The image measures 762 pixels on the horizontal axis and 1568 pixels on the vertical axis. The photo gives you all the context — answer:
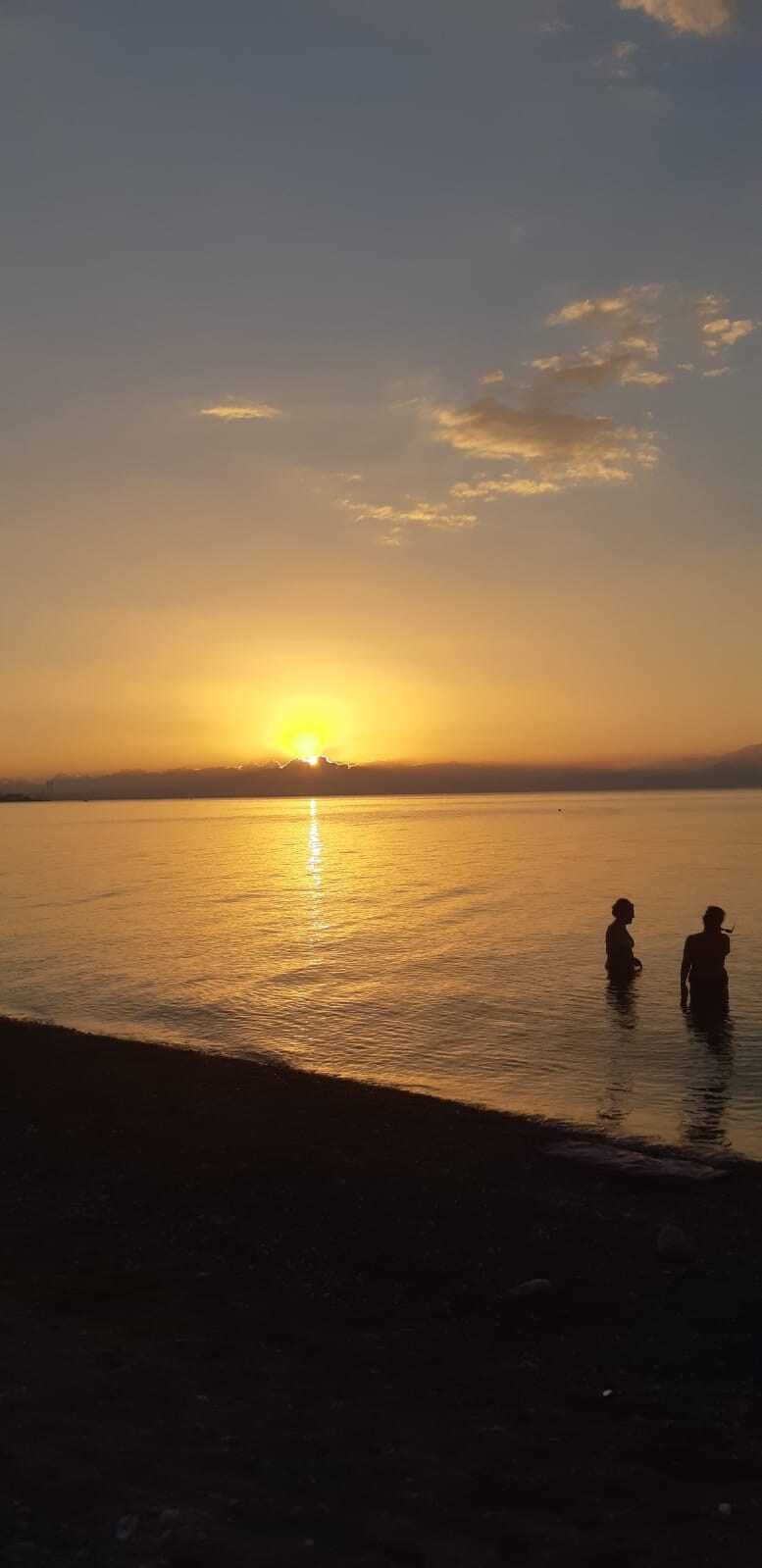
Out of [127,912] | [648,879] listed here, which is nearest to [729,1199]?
[127,912]

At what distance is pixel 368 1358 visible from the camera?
26.1ft

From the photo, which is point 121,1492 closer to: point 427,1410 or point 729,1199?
point 427,1410

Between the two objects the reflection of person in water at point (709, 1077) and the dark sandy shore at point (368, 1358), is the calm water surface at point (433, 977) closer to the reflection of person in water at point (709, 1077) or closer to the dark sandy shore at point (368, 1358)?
the reflection of person in water at point (709, 1077)

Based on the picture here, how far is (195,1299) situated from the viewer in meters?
8.95

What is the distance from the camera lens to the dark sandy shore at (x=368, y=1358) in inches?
226

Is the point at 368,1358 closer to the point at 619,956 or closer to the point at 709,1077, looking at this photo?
the point at 709,1077

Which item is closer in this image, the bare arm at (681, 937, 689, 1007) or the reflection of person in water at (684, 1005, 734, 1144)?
the reflection of person in water at (684, 1005, 734, 1144)

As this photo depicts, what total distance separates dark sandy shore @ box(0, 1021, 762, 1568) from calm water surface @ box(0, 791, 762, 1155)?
605cm

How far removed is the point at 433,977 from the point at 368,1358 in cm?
2629

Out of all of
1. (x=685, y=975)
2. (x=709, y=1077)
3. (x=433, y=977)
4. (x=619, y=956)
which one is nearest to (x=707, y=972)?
(x=685, y=975)

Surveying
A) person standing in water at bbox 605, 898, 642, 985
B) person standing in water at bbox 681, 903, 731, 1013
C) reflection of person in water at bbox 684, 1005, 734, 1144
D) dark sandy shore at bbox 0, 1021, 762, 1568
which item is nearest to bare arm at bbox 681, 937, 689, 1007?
person standing in water at bbox 681, 903, 731, 1013

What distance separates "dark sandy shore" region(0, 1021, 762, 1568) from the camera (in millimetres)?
5742

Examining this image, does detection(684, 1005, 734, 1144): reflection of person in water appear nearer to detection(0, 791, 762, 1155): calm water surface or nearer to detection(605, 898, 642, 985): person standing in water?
detection(0, 791, 762, 1155): calm water surface

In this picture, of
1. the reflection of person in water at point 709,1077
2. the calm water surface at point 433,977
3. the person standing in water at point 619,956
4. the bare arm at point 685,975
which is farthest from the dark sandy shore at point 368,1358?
the person standing in water at point 619,956
